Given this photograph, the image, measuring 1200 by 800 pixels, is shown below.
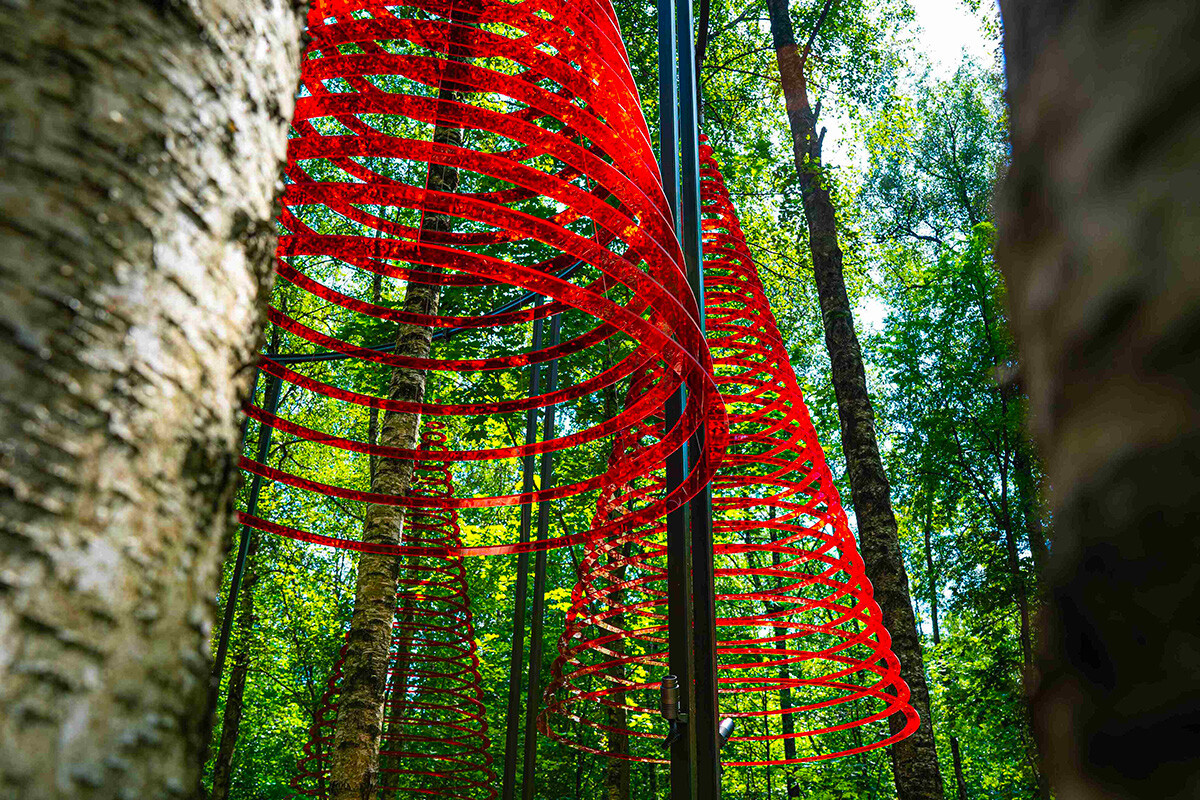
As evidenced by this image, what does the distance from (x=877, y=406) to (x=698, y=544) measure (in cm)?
1941

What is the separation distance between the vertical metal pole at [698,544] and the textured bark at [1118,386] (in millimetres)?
3002

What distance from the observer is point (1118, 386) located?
0.31 m

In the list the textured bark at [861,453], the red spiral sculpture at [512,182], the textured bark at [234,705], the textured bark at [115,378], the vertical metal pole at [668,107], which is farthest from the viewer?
the textured bark at [234,705]

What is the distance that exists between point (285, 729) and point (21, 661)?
23073 mm

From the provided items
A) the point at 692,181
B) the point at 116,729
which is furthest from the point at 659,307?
the point at 116,729

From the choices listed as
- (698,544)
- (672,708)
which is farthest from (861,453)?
(672,708)

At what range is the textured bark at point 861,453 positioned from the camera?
7129mm

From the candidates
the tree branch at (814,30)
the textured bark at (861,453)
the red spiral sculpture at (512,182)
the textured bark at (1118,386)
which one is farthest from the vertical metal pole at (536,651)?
the textured bark at (1118,386)

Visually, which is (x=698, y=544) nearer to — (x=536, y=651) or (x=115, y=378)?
(x=115, y=378)

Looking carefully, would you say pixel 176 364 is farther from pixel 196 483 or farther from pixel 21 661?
pixel 21 661

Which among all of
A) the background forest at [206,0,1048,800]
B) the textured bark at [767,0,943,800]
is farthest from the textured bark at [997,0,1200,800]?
the background forest at [206,0,1048,800]

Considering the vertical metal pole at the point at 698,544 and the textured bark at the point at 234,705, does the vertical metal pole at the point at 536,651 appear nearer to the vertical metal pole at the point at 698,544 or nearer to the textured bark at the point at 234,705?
the vertical metal pole at the point at 698,544

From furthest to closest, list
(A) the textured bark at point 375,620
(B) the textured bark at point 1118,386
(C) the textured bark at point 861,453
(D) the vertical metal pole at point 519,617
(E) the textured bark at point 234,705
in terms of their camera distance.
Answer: (E) the textured bark at point 234,705 < (D) the vertical metal pole at point 519,617 < (C) the textured bark at point 861,453 < (A) the textured bark at point 375,620 < (B) the textured bark at point 1118,386

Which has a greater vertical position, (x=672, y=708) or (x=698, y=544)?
(x=698, y=544)
